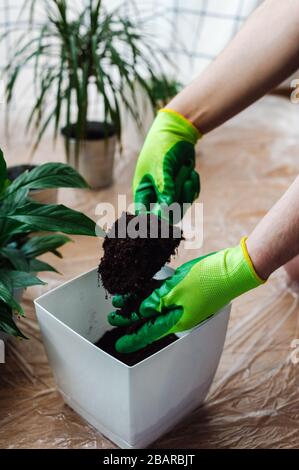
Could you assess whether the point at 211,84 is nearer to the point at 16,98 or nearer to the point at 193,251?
the point at 193,251

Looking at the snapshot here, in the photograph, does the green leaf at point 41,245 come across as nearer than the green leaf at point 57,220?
No

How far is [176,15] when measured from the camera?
242 cm

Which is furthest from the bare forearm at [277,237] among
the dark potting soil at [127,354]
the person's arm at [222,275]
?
the dark potting soil at [127,354]

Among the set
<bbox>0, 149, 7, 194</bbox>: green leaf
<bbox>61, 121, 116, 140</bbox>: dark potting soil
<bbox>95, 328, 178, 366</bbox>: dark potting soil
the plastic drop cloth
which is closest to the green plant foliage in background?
<bbox>61, 121, 116, 140</bbox>: dark potting soil

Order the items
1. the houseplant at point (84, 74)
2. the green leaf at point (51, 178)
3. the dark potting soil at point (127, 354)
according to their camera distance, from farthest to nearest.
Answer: the houseplant at point (84, 74)
the green leaf at point (51, 178)
the dark potting soil at point (127, 354)

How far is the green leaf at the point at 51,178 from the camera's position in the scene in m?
1.13

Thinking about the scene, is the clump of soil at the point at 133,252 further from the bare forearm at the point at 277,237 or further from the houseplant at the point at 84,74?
the houseplant at the point at 84,74

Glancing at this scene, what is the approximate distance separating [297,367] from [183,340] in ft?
1.45

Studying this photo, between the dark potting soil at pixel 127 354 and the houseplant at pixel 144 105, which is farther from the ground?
the houseplant at pixel 144 105

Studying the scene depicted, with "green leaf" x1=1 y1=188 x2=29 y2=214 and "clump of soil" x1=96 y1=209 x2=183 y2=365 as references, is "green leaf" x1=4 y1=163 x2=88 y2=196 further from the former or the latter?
"clump of soil" x1=96 y1=209 x2=183 y2=365

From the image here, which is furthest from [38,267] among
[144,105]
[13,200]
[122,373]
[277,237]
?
[144,105]

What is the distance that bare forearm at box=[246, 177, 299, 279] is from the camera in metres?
0.91

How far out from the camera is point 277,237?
91 centimetres

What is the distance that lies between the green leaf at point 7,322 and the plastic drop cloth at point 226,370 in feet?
0.65
